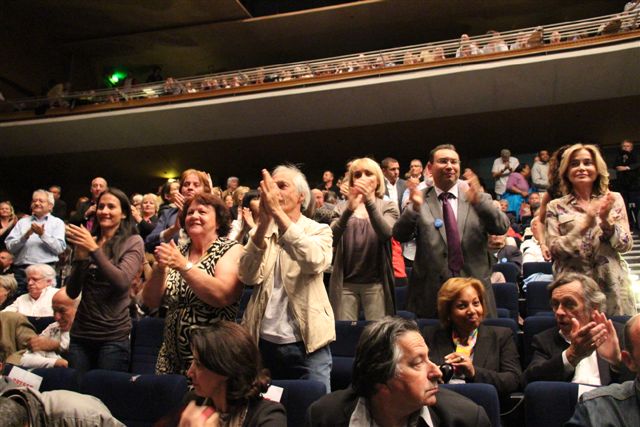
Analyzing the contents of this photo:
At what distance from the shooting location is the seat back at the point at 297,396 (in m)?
1.96

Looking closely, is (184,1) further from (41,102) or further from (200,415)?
(200,415)

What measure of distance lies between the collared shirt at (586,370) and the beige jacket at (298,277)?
85 centimetres

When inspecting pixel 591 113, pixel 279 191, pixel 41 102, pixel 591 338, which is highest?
pixel 41 102

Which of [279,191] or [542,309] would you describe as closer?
[279,191]

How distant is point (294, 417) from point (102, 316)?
3.50 ft

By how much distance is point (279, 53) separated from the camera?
1286 centimetres

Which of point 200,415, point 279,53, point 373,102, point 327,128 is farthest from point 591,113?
point 200,415

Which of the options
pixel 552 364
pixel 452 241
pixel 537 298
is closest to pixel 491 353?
pixel 552 364

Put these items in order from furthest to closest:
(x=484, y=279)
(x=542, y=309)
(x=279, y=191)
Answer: (x=542, y=309) → (x=484, y=279) → (x=279, y=191)

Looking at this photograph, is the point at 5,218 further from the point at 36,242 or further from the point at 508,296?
the point at 508,296

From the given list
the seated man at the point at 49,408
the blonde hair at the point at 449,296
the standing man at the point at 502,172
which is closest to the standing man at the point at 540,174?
the standing man at the point at 502,172

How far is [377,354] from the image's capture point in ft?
5.08

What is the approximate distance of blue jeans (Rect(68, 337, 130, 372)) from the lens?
2553 millimetres

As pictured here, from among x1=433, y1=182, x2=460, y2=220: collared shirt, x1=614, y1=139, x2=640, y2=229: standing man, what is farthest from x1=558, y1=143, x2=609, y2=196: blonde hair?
x1=614, y1=139, x2=640, y2=229: standing man
